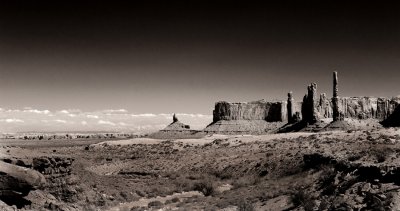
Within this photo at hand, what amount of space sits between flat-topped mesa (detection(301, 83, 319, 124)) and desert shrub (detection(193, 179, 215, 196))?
58028 mm

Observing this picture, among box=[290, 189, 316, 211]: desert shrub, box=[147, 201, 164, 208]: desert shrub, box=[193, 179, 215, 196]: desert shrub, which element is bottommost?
box=[147, 201, 164, 208]: desert shrub

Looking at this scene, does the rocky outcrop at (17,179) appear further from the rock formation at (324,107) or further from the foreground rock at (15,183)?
the rock formation at (324,107)

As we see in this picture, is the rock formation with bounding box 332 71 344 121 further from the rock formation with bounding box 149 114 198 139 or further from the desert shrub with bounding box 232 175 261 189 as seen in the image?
the desert shrub with bounding box 232 175 261 189

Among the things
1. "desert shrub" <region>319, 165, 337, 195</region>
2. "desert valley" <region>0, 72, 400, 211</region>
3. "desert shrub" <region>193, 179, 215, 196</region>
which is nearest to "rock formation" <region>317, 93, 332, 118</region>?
"desert valley" <region>0, 72, 400, 211</region>

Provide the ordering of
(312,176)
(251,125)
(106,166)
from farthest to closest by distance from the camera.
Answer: (251,125) → (106,166) → (312,176)

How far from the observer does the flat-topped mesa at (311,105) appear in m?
81.7

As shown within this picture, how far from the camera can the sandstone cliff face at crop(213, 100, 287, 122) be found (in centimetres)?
13475

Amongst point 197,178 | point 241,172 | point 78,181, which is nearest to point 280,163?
→ point 241,172

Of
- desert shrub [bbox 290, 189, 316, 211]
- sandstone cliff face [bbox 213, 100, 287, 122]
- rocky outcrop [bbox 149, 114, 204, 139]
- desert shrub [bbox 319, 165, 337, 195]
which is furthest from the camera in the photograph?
sandstone cliff face [bbox 213, 100, 287, 122]

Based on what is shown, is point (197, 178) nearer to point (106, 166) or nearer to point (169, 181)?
point (169, 181)

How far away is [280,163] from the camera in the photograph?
27.3 meters

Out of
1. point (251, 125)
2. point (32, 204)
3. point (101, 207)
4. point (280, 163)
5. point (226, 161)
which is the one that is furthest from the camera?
point (251, 125)

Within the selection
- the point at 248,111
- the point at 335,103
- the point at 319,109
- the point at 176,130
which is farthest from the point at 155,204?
the point at 248,111

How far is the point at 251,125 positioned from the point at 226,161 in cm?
9850
